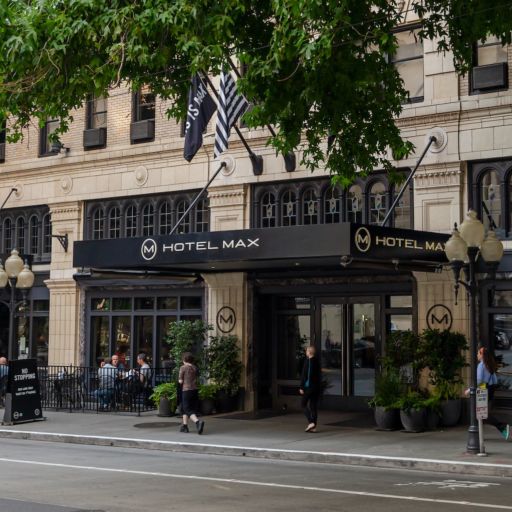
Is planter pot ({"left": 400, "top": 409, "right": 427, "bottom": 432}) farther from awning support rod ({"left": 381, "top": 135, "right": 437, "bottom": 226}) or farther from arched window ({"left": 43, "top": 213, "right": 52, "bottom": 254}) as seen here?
arched window ({"left": 43, "top": 213, "right": 52, "bottom": 254})

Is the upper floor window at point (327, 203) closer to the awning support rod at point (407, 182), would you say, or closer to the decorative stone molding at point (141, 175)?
the awning support rod at point (407, 182)

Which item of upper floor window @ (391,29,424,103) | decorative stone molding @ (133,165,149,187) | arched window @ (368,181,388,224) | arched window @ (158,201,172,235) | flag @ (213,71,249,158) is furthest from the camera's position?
decorative stone molding @ (133,165,149,187)

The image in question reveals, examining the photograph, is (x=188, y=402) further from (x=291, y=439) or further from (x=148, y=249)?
(x=148, y=249)

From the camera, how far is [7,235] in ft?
94.0

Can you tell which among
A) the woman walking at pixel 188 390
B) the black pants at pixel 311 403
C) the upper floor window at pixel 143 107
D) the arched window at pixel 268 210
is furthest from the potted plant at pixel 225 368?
the upper floor window at pixel 143 107

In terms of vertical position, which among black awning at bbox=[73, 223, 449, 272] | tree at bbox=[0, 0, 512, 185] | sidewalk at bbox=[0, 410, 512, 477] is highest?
tree at bbox=[0, 0, 512, 185]

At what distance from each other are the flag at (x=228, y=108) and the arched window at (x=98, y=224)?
21.9 ft

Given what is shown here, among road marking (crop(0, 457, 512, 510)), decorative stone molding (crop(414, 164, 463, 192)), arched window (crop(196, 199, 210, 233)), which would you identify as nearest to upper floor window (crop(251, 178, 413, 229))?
decorative stone molding (crop(414, 164, 463, 192))

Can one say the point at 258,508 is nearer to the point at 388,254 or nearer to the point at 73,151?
the point at 388,254

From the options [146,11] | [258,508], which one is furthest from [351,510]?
[146,11]

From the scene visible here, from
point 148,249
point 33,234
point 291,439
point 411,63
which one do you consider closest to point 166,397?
point 148,249

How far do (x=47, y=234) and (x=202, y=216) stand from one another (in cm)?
581

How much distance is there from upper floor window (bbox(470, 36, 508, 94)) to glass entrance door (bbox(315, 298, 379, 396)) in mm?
5361

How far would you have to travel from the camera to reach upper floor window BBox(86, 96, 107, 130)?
26547 millimetres
